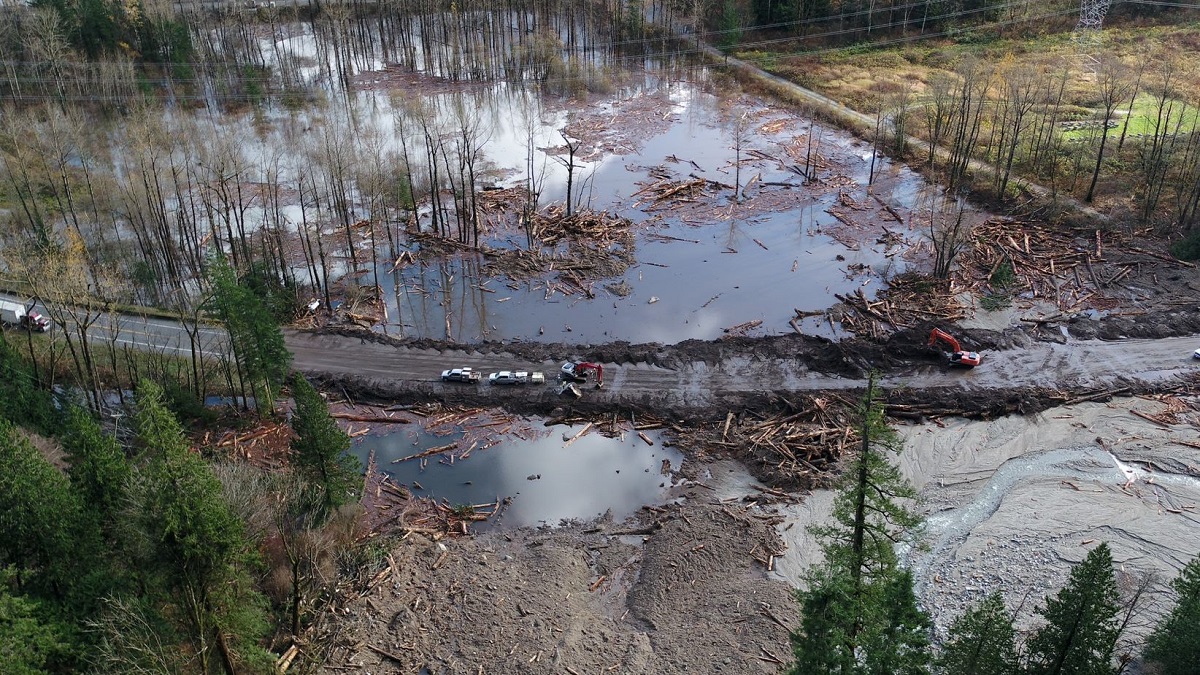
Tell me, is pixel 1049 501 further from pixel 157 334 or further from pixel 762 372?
pixel 157 334

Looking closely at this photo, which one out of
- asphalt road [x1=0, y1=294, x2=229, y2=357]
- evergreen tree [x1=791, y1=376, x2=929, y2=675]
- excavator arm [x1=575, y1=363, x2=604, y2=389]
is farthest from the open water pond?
evergreen tree [x1=791, y1=376, x2=929, y2=675]

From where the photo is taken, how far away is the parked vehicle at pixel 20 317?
5122cm

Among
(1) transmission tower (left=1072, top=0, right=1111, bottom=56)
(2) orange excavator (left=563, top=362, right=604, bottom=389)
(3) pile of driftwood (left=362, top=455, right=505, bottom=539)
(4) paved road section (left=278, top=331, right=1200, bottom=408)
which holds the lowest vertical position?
(3) pile of driftwood (left=362, top=455, right=505, bottom=539)

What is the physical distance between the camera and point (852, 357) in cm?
4872

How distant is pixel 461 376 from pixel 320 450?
13.8m

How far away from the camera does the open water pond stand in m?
40.5

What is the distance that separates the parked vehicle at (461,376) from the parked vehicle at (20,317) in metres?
26.5

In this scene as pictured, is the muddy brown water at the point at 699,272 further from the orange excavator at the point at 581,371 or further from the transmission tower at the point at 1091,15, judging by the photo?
the transmission tower at the point at 1091,15

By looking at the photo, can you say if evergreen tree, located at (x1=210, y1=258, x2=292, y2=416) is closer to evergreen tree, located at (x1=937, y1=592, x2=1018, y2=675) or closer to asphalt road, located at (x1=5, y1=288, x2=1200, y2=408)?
asphalt road, located at (x1=5, y1=288, x2=1200, y2=408)

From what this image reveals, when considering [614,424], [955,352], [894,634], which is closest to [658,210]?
[614,424]

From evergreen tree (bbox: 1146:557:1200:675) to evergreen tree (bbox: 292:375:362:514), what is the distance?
31835mm

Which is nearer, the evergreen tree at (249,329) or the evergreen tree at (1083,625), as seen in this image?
the evergreen tree at (1083,625)

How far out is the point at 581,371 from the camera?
157ft

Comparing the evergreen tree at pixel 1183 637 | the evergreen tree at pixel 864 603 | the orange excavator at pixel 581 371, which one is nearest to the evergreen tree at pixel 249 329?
the orange excavator at pixel 581 371
